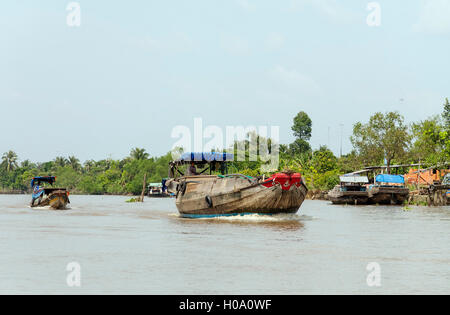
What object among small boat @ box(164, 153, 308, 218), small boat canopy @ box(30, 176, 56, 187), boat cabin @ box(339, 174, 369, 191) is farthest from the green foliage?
small boat @ box(164, 153, 308, 218)

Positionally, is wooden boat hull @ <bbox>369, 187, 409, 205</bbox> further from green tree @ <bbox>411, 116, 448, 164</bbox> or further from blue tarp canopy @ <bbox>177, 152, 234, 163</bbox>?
blue tarp canopy @ <bbox>177, 152, 234, 163</bbox>

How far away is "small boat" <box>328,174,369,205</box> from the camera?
174ft

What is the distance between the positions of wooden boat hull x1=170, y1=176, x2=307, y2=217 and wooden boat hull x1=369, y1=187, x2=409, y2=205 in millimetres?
26172

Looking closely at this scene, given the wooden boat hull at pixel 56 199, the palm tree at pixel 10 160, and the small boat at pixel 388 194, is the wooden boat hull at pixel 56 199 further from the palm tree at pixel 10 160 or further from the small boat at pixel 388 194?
the palm tree at pixel 10 160

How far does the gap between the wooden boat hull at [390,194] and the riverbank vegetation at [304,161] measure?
134 inches

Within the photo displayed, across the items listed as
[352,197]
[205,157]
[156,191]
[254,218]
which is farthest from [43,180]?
[156,191]

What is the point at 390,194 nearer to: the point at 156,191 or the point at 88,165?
Result: the point at 156,191

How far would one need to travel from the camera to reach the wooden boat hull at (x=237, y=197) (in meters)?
25.9

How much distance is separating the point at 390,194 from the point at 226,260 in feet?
133

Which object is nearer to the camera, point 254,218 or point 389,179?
point 254,218

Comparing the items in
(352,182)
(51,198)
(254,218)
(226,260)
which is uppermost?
(352,182)

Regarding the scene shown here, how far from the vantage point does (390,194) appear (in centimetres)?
5150
